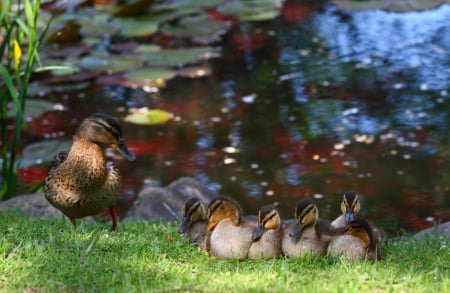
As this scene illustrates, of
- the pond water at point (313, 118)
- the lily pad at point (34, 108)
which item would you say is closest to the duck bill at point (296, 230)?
the pond water at point (313, 118)

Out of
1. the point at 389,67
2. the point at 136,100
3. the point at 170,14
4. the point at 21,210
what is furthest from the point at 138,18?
the point at 21,210

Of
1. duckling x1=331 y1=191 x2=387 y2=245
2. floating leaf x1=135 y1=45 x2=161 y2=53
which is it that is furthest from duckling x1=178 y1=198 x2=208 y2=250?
floating leaf x1=135 y1=45 x2=161 y2=53

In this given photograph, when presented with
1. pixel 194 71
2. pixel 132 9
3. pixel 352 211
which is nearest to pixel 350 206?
pixel 352 211

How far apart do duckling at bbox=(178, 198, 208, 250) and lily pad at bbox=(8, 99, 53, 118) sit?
528 cm

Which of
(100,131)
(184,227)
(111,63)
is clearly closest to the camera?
(184,227)

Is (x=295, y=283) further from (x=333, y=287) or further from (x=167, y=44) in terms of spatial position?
(x=167, y=44)

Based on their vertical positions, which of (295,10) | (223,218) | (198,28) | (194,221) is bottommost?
(295,10)

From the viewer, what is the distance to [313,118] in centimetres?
1060

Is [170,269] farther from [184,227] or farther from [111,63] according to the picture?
[111,63]

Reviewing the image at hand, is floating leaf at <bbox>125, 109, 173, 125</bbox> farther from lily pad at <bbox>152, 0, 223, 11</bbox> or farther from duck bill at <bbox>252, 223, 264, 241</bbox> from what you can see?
duck bill at <bbox>252, 223, 264, 241</bbox>

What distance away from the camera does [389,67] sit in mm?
11875

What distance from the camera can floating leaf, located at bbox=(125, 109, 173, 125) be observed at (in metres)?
10.8

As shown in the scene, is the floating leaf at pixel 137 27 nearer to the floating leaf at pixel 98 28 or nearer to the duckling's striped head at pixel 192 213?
the floating leaf at pixel 98 28

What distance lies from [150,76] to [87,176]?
18.3 feet
